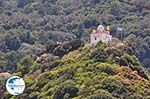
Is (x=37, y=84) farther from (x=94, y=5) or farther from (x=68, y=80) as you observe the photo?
(x=94, y=5)

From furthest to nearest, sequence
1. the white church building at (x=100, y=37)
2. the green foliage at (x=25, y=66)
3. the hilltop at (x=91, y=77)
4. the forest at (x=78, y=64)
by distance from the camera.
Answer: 1. the green foliage at (x=25, y=66)
2. the white church building at (x=100, y=37)
3. the forest at (x=78, y=64)
4. the hilltop at (x=91, y=77)

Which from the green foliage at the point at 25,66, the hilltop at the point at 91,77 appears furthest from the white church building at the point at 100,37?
the green foliage at the point at 25,66

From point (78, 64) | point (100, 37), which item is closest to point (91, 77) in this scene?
point (78, 64)

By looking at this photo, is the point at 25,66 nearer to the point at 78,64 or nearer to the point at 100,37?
the point at 100,37

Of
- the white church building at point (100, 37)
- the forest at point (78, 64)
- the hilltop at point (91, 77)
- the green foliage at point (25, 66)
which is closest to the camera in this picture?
the hilltop at point (91, 77)

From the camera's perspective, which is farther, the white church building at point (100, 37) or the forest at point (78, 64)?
the white church building at point (100, 37)

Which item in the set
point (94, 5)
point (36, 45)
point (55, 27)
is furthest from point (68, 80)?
point (94, 5)

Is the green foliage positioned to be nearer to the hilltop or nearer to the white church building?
the hilltop

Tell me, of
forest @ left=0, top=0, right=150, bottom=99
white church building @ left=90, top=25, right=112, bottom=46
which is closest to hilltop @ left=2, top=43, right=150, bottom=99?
forest @ left=0, top=0, right=150, bottom=99

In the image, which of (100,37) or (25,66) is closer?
(100,37)

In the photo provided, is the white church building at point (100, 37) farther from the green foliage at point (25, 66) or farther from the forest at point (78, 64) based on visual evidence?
the green foliage at point (25, 66)

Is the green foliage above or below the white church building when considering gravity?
below
